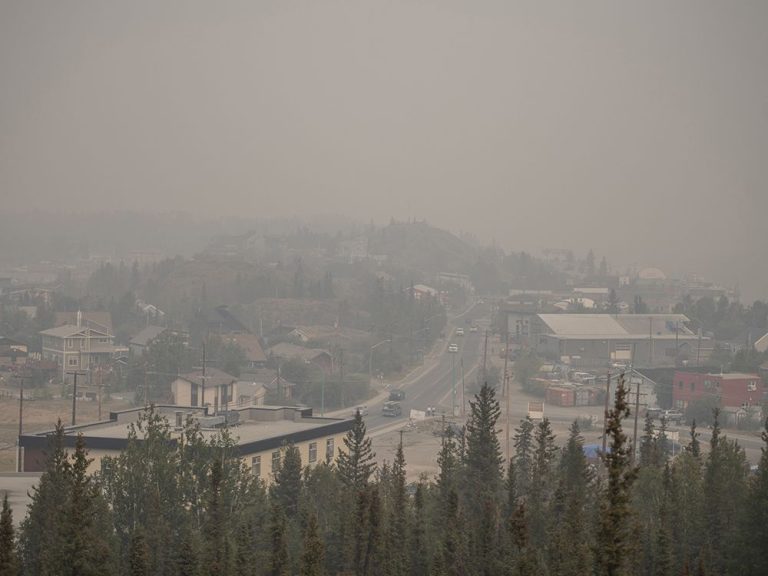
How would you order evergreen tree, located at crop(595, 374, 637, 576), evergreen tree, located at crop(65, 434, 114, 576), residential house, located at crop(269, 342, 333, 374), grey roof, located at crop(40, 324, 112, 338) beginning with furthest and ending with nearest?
grey roof, located at crop(40, 324, 112, 338) → residential house, located at crop(269, 342, 333, 374) → evergreen tree, located at crop(65, 434, 114, 576) → evergreen tree, located at crop(595, 374, 637, 576)

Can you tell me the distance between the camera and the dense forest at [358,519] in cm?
1410

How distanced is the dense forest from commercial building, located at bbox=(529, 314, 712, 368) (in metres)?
34.0

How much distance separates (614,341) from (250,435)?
3362cm

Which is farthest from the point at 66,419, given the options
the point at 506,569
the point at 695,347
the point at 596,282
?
the point at 596,282

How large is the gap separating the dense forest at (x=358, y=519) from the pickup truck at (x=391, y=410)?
1884 centimetres

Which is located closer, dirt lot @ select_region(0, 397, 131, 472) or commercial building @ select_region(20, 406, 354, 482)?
commercial building @ select_region(20, 406, 354, 482)

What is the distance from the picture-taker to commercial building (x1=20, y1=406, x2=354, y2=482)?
78.7 feet

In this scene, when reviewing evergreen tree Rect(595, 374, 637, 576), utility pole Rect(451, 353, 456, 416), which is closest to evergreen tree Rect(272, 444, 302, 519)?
evergreen tree Rect(595, 374, 637, 576)

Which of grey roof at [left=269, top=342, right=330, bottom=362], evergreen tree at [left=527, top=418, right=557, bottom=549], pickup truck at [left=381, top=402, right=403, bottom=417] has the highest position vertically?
grey roof at [left=269, top=342, right=330, bottom=362]

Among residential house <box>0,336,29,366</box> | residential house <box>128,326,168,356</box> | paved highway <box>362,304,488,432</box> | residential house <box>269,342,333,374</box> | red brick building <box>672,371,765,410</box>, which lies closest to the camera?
paved highway <box>362,304,488,432</box>

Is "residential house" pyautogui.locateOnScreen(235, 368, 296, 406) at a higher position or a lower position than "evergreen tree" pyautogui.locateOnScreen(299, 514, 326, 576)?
lower

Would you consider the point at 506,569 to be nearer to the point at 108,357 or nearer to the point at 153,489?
the point at 153,489

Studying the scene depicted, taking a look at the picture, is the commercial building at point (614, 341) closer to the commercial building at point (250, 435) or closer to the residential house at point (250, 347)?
the residential house at point (250, 347)

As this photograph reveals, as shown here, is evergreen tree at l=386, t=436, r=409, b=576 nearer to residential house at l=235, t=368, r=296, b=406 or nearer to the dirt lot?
the dirt lot
